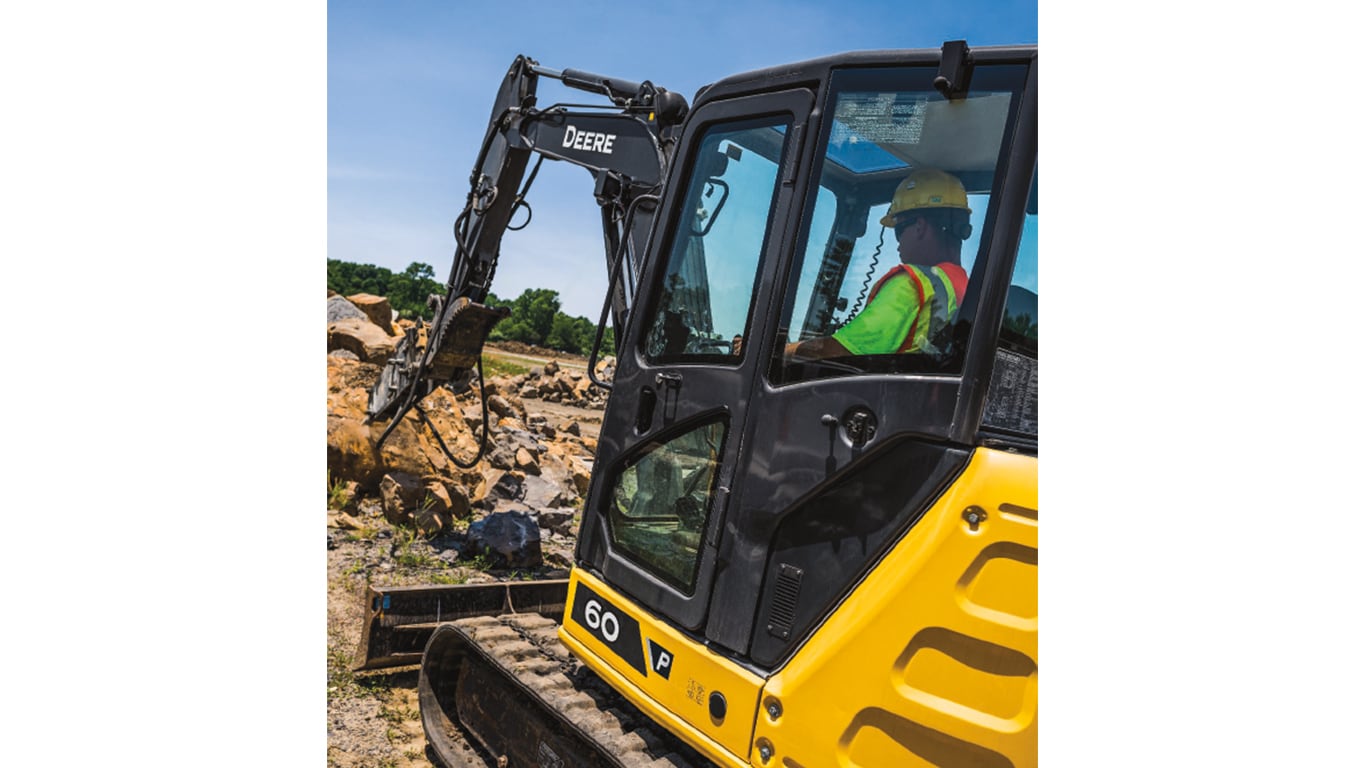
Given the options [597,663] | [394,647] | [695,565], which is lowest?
[394,647]

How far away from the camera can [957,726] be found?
6.46 feet

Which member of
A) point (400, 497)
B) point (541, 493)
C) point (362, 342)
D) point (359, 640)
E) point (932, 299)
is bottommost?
point (359, 640)

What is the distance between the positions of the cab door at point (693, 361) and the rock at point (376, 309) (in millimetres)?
10522

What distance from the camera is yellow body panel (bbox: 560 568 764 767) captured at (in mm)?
2383

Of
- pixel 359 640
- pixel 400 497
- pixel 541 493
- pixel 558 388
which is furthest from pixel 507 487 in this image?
pixel 558 388

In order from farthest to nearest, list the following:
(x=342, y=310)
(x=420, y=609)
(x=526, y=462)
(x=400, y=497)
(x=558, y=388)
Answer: (x=558, y=388), (x=342, y=310), (x=526, y=462), (x=400, y=497), (x=420, y=609)

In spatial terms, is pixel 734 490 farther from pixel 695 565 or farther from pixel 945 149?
pixel 945 149

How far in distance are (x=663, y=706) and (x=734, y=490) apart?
0.71 meters

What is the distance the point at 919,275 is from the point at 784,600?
0.89 m

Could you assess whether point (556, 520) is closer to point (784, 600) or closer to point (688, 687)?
point (688, 687)

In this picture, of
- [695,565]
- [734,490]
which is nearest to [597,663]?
[695,565]

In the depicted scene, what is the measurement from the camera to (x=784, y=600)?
92.4 inches

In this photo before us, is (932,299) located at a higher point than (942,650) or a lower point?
higher

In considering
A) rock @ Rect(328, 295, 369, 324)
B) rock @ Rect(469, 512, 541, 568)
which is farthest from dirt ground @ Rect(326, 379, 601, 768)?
rock @ Rect(328, 295, 369, 324)
